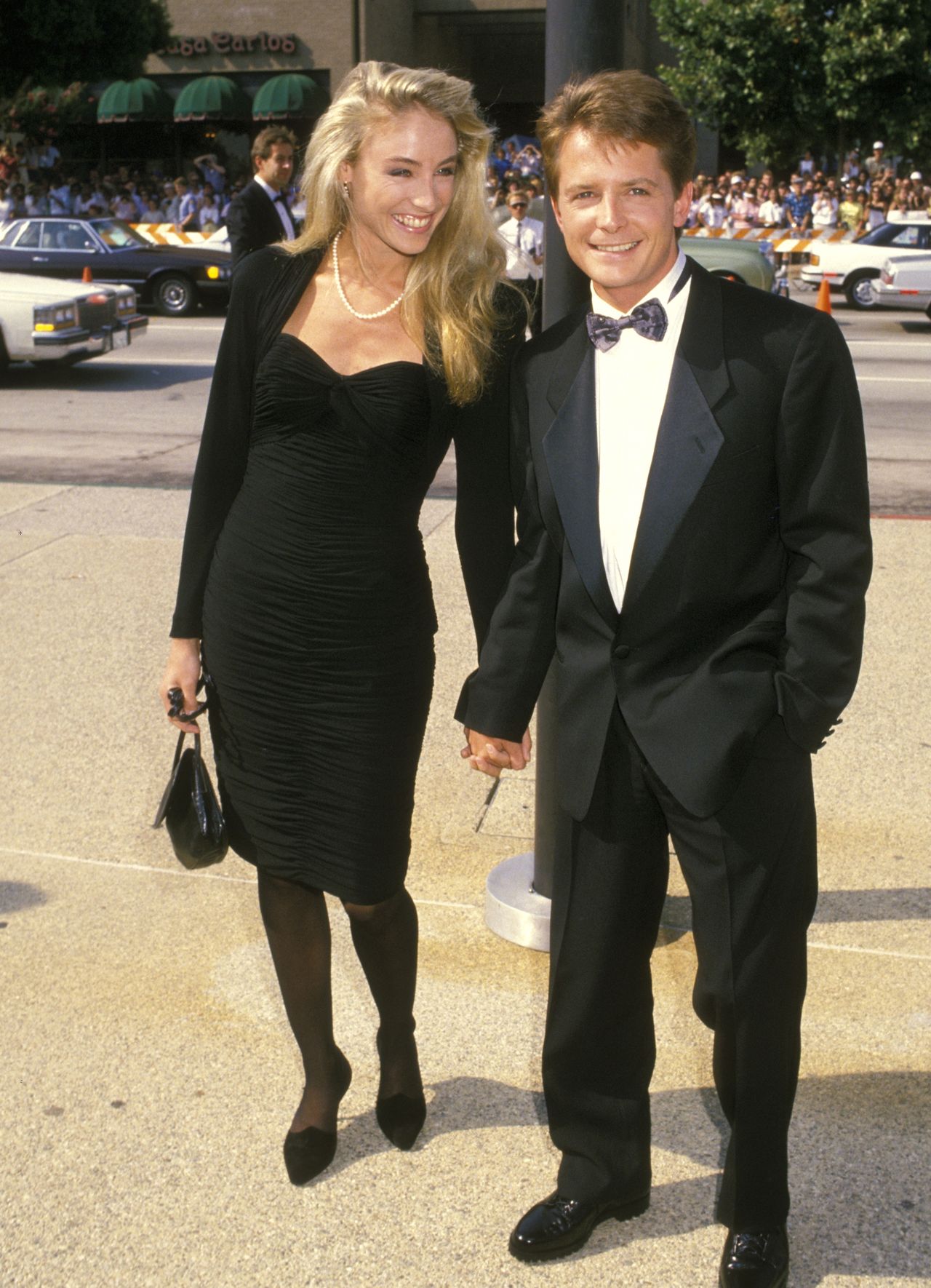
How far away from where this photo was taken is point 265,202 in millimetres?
8648

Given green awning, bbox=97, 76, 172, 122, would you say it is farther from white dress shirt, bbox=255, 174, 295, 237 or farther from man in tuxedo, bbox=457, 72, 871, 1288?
man in tuxedo, bbox=457, 72, 871, 1288

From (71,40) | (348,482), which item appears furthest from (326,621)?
(71,40)

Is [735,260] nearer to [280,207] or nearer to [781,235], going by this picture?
[781,235]

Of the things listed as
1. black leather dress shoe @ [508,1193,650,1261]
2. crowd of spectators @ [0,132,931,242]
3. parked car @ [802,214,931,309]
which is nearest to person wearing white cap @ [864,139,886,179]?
crowd of spectators @ [0,132,931,242]

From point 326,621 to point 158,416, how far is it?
1061 cm

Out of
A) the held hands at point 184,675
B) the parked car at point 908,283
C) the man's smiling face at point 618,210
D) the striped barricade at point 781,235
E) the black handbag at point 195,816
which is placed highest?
the man's smiling face at point 618,210

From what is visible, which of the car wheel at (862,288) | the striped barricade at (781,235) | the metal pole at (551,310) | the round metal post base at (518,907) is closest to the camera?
the metal pole at (551,310)

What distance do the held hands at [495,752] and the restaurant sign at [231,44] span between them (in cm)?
3867

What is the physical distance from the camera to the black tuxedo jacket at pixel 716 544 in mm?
2412

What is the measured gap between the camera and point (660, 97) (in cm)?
244

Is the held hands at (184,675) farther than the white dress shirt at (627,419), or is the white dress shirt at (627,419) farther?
the held hands at (184,675)

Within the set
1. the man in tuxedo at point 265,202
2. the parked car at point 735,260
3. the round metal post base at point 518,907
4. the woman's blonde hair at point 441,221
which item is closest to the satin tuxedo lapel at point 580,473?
the woman's blonde hair at point 441,221

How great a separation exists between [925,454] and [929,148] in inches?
934

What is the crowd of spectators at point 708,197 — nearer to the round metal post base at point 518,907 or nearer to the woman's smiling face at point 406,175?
the round metal post base at point 518,907
